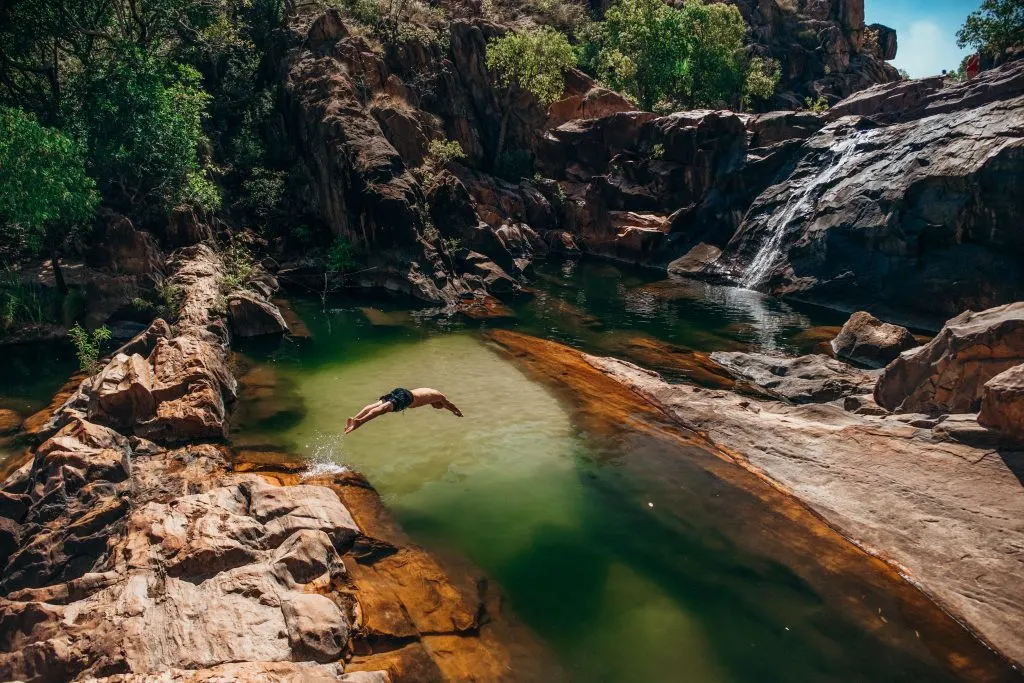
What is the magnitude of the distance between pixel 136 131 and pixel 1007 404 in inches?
1014

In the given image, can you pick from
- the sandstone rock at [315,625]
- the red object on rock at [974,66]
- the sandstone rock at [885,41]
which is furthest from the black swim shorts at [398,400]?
the sandstone rock at [885,41]

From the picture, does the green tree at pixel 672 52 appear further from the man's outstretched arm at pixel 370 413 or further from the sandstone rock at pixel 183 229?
the man's outstretched arm at pixel 370 413

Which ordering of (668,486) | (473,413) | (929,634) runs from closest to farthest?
(929,634), (668,486), (473,413)

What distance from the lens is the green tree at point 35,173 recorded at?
15.1 meters

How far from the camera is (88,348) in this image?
15.6 meters

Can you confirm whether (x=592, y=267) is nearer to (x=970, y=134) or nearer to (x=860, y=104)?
(x=970, y=134)

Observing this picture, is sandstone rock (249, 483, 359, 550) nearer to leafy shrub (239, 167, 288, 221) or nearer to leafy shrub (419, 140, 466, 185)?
leafy shrub (239, 167, 288, 221)

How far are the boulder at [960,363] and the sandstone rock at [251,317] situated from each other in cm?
1917

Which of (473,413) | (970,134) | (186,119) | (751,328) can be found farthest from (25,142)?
(970,134)

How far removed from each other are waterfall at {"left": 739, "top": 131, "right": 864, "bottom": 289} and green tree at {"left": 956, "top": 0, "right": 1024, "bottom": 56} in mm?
26316

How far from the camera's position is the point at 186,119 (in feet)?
75.7

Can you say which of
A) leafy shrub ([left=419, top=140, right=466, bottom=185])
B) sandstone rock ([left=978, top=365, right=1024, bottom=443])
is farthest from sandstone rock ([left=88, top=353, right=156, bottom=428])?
leafy shrub ([left=419, top=140, right=466, bottom=185])

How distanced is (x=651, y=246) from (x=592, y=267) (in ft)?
15.6

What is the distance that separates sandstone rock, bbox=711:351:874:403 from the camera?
1592 cm
